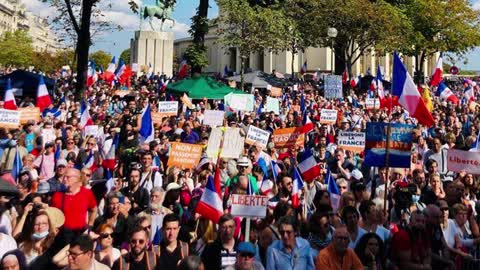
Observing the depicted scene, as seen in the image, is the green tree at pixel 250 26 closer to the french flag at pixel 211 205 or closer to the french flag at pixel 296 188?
the french flag at pixel 296 188

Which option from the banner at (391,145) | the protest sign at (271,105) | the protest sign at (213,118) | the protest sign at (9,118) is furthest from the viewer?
the protest sign at (271,105)

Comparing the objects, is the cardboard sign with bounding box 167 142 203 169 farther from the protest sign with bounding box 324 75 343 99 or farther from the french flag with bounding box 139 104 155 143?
the protest sign with bounding box 324 75 343 99

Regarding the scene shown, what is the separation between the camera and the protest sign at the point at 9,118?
11.3 metres

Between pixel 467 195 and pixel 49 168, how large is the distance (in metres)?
6.77

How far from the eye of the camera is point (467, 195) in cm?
819

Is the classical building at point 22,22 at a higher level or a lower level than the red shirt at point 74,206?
higher

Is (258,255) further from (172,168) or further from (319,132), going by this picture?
(319,132)

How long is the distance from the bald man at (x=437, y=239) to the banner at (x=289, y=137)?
5.00m

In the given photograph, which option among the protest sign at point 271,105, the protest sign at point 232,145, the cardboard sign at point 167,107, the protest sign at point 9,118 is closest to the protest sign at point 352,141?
the protest sign at point 232,145

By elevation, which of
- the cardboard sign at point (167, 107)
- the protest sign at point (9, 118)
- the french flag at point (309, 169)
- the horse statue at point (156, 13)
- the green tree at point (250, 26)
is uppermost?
the horse statue at point (156, 13)

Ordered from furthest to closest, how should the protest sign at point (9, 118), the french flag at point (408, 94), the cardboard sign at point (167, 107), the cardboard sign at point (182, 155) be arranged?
the cardboard sign at point (167, 107) < the protest sign at point (9, 118) < the cardboard sign at point (182, 155) < the french flag at point (408, 94)

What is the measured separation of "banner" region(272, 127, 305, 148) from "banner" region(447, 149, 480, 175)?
327 centimetres

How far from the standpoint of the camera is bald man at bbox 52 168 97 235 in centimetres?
660

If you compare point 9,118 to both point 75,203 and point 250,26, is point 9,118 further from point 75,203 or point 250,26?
point 250,26
